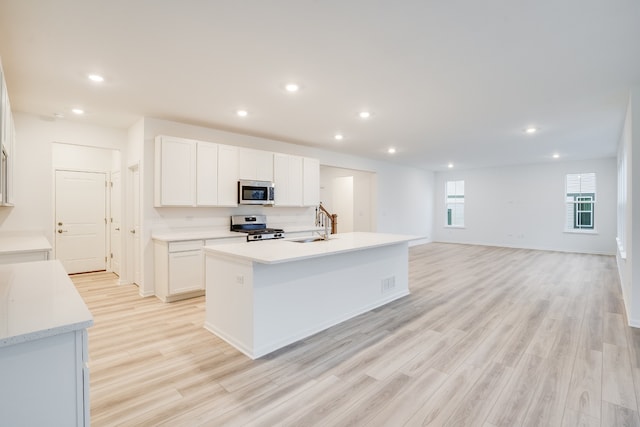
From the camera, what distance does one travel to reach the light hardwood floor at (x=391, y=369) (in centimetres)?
195

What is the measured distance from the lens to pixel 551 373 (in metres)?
2.43

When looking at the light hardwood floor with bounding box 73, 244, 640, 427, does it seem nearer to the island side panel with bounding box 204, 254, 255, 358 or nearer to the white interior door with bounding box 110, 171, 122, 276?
the island side panel with bounding box 204, 254, 255, 358

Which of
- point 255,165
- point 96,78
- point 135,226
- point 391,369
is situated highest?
point 96,78

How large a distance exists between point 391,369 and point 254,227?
352 centimetres

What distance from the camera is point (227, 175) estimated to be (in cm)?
493

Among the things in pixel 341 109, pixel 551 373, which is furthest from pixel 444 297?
pixel 341 109

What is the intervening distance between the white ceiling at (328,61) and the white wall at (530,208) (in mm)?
4213

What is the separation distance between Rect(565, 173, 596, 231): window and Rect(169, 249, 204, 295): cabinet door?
9.41 meters

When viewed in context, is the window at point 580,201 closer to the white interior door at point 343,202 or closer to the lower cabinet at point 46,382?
the white interior door at point 343,202

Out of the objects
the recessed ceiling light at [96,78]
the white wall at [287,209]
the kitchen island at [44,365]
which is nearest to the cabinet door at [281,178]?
the white wall at [287,209]

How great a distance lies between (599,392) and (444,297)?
7.27ft

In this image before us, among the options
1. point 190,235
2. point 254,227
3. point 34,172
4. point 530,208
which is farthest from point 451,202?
point 34,172

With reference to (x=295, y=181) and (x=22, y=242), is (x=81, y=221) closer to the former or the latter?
(x=22, y=242)

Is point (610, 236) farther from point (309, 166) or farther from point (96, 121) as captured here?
point (96, 121)
